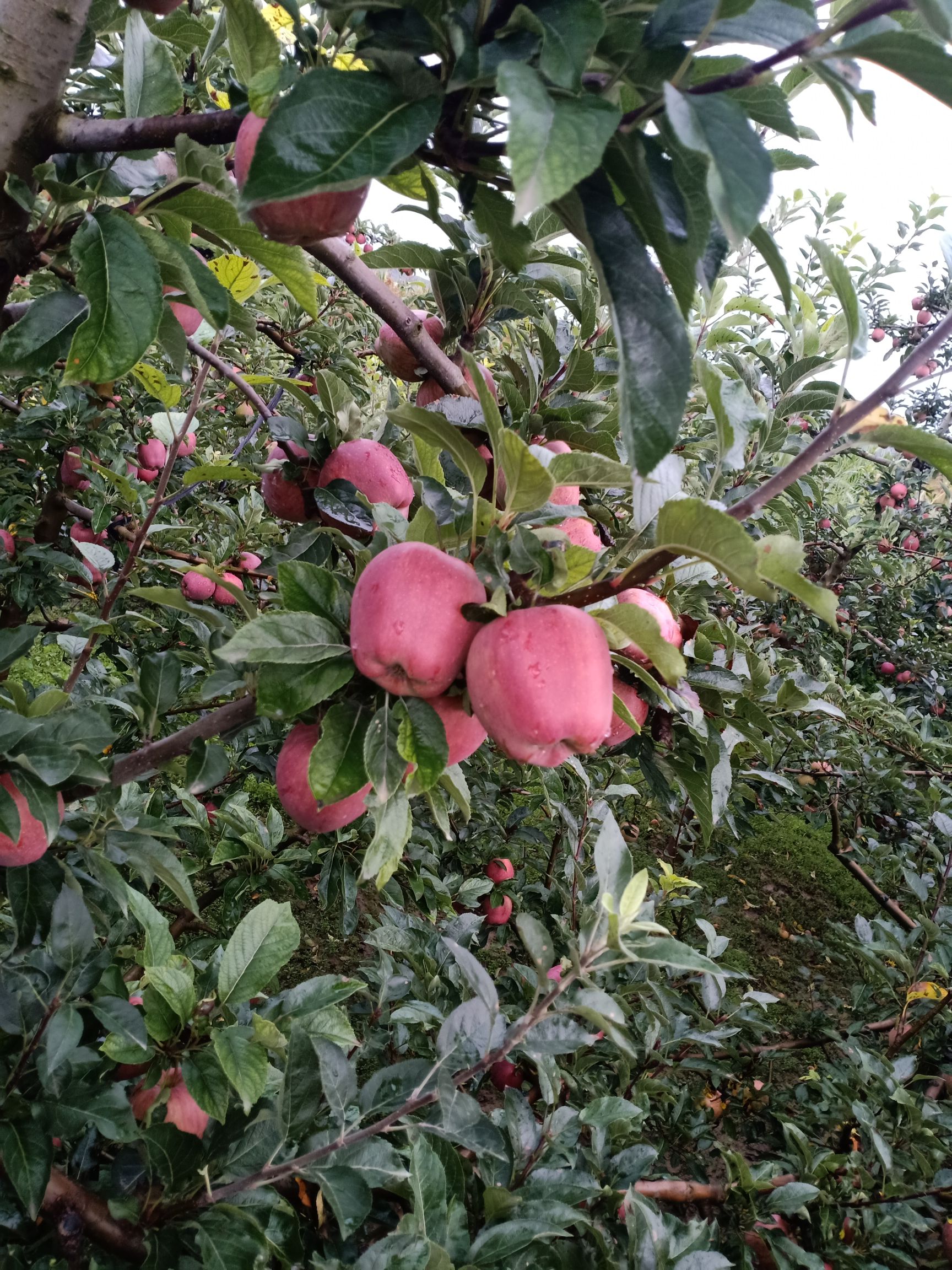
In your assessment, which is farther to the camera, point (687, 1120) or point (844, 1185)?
point (687, 1120)

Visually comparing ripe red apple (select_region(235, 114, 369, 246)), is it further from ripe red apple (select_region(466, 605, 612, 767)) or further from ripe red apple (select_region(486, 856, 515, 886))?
ripe red apple (select_region(486, 856, 515, 886))

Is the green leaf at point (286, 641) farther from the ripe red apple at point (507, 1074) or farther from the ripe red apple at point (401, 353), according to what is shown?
the ripe red apple at point (507, 1074)

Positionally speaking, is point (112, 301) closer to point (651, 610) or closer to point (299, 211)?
point (299, 211)

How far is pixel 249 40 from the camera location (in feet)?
2.14

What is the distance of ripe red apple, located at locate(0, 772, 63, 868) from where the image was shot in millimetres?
777

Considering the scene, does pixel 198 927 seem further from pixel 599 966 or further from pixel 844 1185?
pixel 844 1185

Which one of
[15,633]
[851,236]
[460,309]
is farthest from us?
[851,236]

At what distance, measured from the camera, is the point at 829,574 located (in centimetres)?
313

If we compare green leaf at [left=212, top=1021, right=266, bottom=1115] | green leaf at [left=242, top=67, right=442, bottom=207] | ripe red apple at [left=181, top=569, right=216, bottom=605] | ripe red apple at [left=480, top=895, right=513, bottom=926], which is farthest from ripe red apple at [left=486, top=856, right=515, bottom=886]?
green leaf at [left=242, top=67, right=442, bottom=207]

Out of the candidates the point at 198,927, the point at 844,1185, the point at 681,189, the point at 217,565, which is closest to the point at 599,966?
the point at 681,189

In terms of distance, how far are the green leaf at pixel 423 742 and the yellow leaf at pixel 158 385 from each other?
2.43ft

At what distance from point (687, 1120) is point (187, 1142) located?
1.28m

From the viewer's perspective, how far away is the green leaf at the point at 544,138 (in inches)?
15.8

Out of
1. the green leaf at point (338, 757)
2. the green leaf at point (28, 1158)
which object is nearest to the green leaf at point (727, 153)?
the green leaf at point (338, 757)
